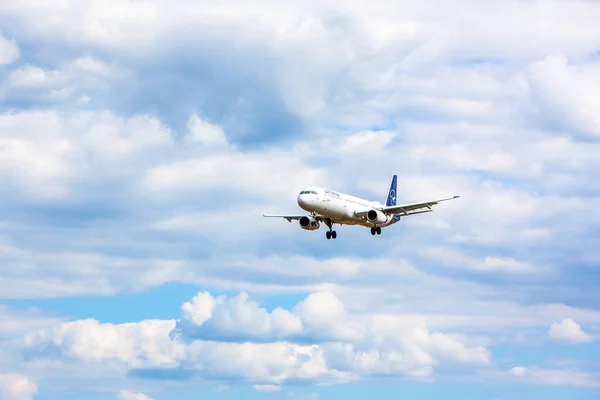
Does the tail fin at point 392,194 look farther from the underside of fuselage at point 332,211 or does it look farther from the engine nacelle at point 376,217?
the underside of fuselage at point 332,211

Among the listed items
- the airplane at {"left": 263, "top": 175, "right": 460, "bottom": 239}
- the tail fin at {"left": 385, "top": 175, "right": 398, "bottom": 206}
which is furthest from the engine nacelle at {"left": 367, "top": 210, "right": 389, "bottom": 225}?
the tail fin at {"left": 385, "top": 175, "right": 398, "bottom": 206}

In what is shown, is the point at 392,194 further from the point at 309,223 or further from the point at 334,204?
the point at 334,204

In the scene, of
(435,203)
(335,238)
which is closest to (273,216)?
(335,238)

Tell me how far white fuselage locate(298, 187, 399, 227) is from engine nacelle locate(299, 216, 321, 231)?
2.71 m

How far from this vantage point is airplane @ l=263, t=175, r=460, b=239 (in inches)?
4953

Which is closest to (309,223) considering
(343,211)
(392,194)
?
(343,211)

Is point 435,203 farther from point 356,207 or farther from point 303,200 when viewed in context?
point 303,200

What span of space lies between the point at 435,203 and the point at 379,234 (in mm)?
11178

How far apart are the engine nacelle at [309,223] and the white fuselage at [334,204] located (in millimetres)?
2715

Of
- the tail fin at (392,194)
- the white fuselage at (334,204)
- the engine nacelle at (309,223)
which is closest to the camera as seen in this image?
the white fuselage at (334,204)

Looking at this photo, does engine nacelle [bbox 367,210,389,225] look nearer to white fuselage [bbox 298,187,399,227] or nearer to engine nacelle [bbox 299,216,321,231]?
white fuselage [bbox 298,187,399,227]

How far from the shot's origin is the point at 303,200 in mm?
124625

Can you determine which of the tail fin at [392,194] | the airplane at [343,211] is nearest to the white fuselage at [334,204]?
the airplane at [343,211]

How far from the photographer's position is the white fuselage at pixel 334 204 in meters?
125
